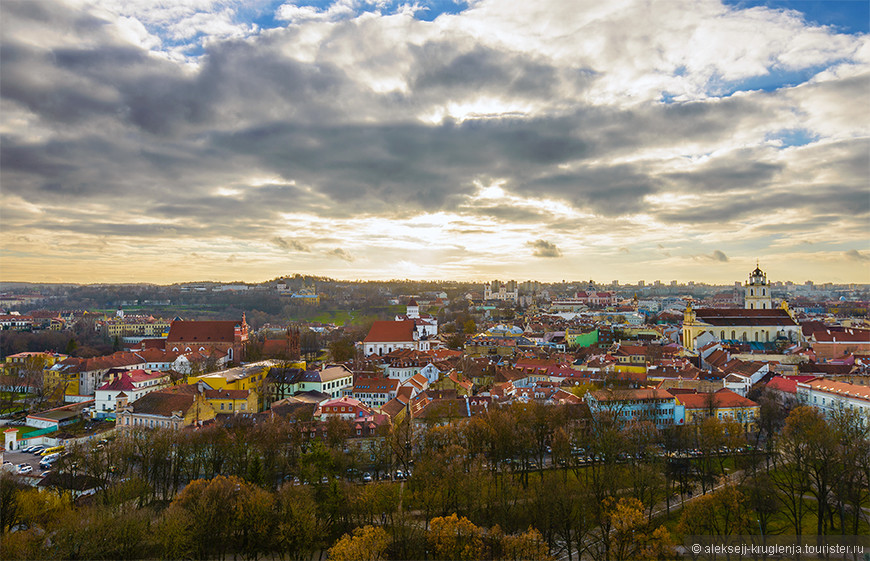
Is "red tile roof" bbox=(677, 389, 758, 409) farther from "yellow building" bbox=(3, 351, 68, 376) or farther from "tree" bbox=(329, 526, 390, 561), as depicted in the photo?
"yellow building" bbox=(3, 351, 68, 376)

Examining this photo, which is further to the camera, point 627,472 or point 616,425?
point 616,425

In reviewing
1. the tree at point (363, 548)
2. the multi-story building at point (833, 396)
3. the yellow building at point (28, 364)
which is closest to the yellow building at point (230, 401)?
the tree at point (363, 548)

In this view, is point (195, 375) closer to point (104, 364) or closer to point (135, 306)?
point (104, 364)

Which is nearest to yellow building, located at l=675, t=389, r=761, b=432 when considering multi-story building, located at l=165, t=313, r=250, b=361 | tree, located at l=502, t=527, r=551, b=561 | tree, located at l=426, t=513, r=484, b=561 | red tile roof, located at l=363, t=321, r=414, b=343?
tree, located at l=502, t=527, r=551, b=561

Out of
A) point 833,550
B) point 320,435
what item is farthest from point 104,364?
point 833,550

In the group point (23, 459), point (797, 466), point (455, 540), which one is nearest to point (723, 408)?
point (797, 466)

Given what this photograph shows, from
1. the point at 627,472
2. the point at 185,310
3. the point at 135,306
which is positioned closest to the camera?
the point at 627,472

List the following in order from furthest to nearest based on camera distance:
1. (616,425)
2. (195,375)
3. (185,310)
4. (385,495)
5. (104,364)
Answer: (185,310) < (104,364) < (195,375) < (616,425) < (385,495)

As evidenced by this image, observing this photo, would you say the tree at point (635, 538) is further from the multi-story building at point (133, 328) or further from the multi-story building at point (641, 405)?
the multi-story building at point (133, 328)
